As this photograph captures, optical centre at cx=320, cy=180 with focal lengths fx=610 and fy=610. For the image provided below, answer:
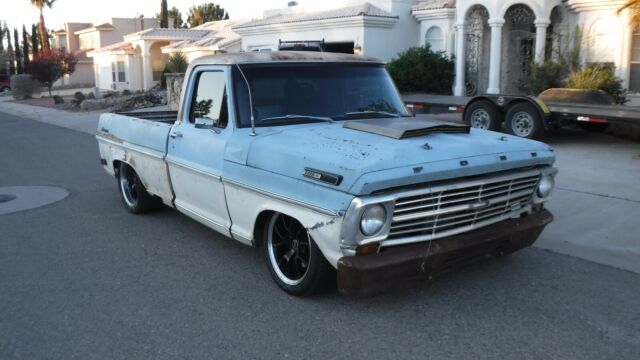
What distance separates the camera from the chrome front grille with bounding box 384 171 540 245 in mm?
3986

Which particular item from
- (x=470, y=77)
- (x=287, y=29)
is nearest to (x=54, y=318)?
(x=470, y=77)

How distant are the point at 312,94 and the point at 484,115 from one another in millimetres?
7744

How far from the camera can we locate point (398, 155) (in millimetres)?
3992

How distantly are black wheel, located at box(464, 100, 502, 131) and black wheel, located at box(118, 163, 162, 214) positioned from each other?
7.02m

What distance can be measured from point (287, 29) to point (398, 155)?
70.9 ft

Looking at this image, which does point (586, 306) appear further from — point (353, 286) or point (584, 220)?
point (584, 220)

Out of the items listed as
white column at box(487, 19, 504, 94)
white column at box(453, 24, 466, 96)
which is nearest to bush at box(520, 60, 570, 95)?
white column at box(487, 19, 504, 94)

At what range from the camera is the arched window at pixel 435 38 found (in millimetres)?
21439

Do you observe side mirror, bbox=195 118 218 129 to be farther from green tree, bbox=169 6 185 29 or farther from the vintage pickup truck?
green tree, bbox=169 6 185 29

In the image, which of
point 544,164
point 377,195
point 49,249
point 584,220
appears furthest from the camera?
point 584,220

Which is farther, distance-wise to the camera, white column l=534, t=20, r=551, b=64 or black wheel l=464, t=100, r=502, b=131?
white column l=534, t=20, r=551, b=64

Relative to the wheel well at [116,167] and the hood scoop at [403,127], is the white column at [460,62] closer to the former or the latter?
the wheel well at [116,167]

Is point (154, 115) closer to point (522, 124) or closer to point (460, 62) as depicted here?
point (522, 124)

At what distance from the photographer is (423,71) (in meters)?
19.8
